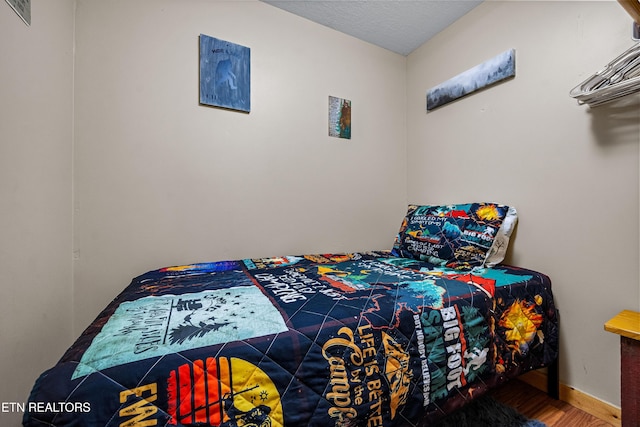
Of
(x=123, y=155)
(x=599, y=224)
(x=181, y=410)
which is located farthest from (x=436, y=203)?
(x=123, y=155)

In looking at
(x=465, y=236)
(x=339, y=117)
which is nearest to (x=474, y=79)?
(x=339, y=117)

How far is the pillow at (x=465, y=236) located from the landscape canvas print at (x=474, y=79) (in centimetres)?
82

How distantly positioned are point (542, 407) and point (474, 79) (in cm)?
193

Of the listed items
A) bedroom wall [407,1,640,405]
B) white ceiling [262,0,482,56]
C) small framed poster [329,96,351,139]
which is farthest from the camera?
small framed poster [329,96,351,139]

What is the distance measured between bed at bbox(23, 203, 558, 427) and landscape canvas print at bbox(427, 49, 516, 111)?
0.85m

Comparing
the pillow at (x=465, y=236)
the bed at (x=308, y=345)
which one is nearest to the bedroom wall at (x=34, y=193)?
the bed at (x=308, y=345)

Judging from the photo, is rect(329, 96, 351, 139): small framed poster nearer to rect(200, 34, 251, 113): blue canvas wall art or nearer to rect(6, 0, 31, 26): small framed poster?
rect(200, 34, 251, 113): blue canvas wall art

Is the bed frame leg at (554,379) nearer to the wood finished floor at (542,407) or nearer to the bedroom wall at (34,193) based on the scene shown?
the wood finished floor at (542,407)

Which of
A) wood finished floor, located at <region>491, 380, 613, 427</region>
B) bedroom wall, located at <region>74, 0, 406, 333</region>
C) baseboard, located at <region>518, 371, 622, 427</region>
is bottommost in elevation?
wood finished floor, located at <region>491, 380, 613, 427</region>

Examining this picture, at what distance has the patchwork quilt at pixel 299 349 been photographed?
1.76 ft

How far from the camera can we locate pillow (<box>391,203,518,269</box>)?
1.39 m
